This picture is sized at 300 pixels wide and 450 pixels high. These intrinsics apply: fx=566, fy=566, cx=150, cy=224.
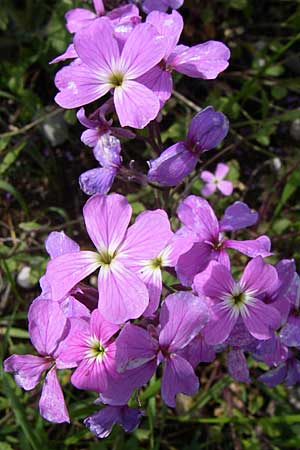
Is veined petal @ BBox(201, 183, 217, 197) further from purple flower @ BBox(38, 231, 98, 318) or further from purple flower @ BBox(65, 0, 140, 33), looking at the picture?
purple flower @ BBox(38, 231, 98, 318)

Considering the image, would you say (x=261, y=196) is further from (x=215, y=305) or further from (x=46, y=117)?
(x=215, y=305)

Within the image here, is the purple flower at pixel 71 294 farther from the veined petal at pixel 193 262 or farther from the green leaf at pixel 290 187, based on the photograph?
the green leaf at pixel 290 187

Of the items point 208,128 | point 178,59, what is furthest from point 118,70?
point 208,128

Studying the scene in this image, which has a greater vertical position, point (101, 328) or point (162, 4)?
point (162, 4)

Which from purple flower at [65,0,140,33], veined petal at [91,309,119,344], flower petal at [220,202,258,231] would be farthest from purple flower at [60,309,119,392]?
purple flower at [65,0,140,33]

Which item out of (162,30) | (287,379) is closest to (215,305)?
(287,379)

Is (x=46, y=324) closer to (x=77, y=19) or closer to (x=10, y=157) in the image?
(x=77, y=19)

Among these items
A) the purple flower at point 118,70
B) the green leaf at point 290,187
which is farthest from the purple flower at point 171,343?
the green leaf at point 290,187
